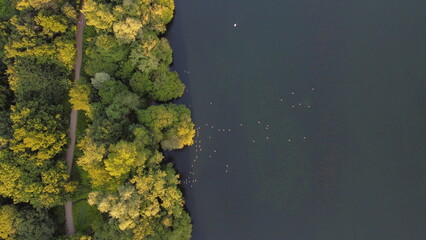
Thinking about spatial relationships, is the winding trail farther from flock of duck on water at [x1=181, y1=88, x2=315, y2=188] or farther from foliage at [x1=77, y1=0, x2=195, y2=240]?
flock of duck on water at [x1=181, y1=88, x2=315, y2=188]

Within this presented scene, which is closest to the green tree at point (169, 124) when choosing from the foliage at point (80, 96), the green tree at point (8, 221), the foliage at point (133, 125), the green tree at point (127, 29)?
the foliage at point (133, 125)

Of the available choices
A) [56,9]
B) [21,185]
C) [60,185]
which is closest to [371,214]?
[60,185]

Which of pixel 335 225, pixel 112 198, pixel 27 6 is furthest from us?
pixel 335 225

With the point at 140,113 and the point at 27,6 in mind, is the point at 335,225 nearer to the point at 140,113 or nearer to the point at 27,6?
the point at 140,113

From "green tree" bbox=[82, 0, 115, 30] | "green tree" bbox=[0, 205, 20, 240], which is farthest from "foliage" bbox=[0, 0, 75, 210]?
"green tree" bbox=[82, 0, 115, 30]

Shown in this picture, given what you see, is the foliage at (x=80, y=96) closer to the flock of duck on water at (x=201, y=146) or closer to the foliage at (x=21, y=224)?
the foliage at (x=21, y=224)
